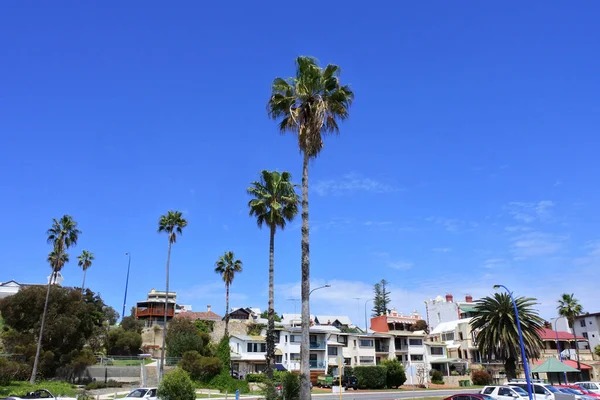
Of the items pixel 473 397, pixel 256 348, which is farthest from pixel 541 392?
pixel 256 348

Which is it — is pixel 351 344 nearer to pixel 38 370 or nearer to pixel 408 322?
pixel 408 322

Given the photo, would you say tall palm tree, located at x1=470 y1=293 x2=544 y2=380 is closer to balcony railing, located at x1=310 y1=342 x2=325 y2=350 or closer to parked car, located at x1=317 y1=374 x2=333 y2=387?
parked car, located at x1=317 y1=374 x2=333 y2=387

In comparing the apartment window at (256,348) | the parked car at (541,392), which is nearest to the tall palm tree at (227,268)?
the apartment window at (256,348)

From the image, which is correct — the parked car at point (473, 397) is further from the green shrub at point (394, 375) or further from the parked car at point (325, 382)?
the parked car at point (325, 382)

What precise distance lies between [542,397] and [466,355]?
58719mm

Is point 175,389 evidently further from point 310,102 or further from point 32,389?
point 32,389

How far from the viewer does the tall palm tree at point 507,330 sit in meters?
A: 43.0

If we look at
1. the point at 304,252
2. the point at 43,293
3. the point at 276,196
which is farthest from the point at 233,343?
the point at 304,252

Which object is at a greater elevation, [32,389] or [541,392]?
[32,389]

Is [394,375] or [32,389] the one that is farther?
[394,375]

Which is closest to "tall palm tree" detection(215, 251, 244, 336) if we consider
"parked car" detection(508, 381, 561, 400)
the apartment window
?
the apartment window

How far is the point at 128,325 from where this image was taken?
280 feet

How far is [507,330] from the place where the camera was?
4325cm

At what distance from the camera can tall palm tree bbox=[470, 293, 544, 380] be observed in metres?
43.0
